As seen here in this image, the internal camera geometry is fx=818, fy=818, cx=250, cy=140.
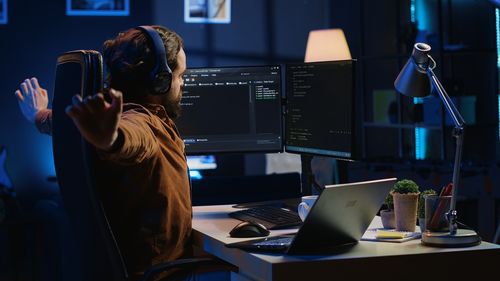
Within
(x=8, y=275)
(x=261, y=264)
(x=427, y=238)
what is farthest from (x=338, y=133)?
(x=8, y=275)

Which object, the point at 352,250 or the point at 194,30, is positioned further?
the point at 194,30

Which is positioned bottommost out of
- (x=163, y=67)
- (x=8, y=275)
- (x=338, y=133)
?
(x=8, y=275)

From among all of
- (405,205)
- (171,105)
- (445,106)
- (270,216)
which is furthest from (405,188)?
(171,105)

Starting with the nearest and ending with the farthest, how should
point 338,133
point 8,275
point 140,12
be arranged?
point 338,133 → point 8,275 → point 140,12

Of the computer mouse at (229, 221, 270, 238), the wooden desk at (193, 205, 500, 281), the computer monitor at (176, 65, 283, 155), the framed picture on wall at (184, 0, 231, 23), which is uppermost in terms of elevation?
the framed picture on wall at (184, 0, 231, 23)

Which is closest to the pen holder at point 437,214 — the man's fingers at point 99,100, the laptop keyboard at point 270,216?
the laptop keyboard at point 270,216

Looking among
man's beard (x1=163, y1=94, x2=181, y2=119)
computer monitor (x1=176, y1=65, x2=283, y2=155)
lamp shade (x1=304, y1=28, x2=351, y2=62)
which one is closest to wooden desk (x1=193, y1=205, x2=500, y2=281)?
man's beard (x1=163, y1=94, x2=181, y2=119)

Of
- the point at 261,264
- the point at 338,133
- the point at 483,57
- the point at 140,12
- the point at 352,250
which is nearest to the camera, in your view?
the point at 261,264

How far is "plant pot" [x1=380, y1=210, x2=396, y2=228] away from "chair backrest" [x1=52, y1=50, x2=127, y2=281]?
33.0 inches

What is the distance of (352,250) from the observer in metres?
2.13

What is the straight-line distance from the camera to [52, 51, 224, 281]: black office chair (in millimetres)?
1961

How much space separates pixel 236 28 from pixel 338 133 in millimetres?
3321

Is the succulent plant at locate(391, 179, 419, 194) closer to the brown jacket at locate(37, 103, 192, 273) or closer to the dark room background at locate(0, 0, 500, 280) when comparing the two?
the brown jacket at locate(37, 103, 192, 273)

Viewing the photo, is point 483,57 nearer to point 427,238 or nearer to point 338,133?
point 338,133
